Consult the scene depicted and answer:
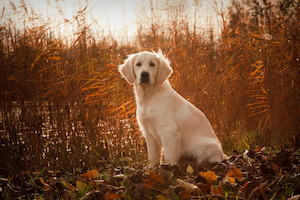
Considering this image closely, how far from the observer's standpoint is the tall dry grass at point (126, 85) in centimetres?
315

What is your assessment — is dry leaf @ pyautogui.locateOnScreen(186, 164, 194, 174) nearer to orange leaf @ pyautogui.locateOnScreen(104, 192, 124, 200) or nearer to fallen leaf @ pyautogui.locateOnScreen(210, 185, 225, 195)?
fallen leaf @ pyautogui.locateOnScreen(210, 185, 225, 195)

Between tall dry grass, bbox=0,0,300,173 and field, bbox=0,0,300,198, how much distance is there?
12mm

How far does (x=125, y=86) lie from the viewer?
11.8 feet

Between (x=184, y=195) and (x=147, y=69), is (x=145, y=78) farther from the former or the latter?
(x=184, y=195)

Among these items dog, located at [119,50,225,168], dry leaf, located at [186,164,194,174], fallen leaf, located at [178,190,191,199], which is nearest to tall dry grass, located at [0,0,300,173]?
dog, located at [119,50,225,168]

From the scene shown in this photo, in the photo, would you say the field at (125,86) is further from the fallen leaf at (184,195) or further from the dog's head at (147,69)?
the fallen leaf at (184,195)

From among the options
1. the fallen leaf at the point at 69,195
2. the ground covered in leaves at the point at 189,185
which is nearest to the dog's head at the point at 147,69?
the ground covered in leaves at the point at 189,185

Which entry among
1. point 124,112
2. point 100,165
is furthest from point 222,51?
point 100,165

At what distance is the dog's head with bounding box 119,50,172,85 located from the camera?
2.77 metres

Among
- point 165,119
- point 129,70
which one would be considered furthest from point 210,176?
point 129,70

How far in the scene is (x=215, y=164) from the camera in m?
2.46

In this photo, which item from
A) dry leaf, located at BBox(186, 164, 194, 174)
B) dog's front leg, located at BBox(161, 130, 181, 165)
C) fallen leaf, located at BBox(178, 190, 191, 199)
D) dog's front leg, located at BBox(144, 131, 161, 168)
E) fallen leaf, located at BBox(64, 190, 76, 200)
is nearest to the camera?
fallen leaf, located at BBox(178, 190, 191, 199)

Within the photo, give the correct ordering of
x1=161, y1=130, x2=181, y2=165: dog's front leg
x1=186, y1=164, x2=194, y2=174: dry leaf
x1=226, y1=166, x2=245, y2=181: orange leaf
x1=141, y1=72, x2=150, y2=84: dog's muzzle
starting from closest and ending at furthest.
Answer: x1=226, y1=166, x2=245, y2=181: orange leaf, x1=186, y1=164, x2=194, y2=174: dry leaf, x1=161, y1=130, x2=181, y2=165: dog's front leg, x1=141, y1=72, x2=150, y2=84: dog's muzzle

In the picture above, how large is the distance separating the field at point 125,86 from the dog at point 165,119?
586 mm
